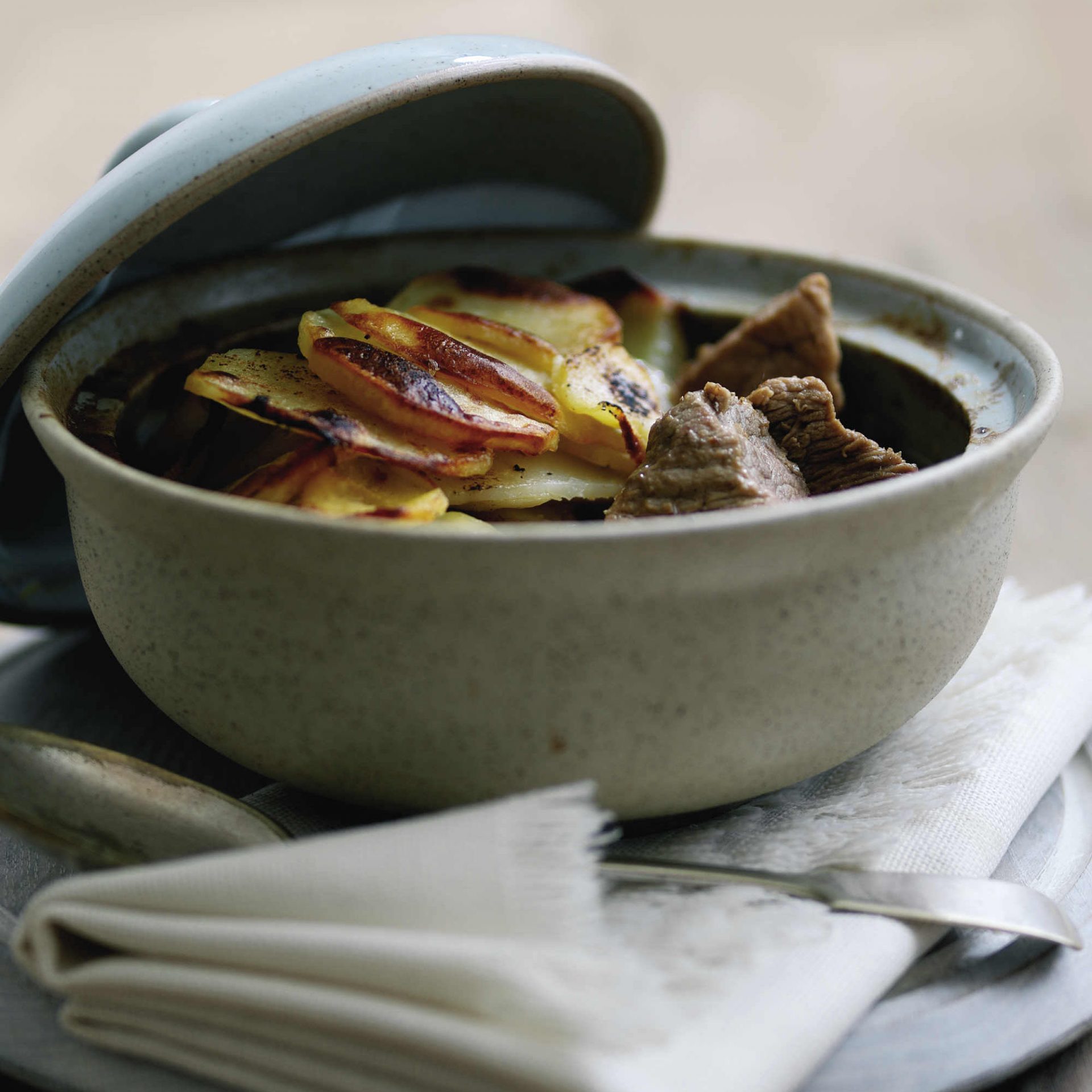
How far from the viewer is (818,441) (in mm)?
1211

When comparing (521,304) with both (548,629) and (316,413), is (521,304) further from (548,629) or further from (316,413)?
(548,629)

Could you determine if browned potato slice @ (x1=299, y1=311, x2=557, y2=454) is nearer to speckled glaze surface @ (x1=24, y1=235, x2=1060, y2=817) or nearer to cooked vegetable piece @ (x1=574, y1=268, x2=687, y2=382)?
speckled glaze surface @ (x1=24, y1=235, x2=1060, y2=817)

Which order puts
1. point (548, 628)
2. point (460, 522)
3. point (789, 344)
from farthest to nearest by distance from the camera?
point (789, 344), point (460, 522), point (548, 628)

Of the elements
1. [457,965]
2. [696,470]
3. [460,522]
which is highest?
[696,470]

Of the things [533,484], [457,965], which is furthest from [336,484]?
A: [457,965]

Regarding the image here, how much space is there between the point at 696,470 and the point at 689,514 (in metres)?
0.05

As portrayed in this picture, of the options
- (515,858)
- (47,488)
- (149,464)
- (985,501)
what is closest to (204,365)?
(149,464)

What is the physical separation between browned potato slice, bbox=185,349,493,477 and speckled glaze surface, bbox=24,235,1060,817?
0.14 metres

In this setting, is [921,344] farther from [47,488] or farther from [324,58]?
[47,488]

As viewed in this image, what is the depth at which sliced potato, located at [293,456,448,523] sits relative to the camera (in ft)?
3.26

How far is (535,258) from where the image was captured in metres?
1.74

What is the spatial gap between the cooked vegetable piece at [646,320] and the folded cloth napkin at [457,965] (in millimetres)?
819

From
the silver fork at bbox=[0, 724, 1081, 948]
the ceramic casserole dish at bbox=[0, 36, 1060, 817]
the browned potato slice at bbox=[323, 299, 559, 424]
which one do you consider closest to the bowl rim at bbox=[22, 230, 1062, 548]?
the ceramic casserole dish at bbox=[0, 36, 1060, 817]

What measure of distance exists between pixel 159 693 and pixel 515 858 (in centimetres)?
45
